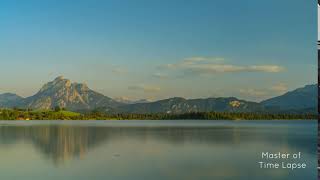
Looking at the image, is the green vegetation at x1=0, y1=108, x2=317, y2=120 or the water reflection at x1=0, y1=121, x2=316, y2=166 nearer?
the water reflection at x1=0, y1=121, x2=316, y2=166

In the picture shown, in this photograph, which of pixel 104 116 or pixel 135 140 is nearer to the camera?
pixel 135 140

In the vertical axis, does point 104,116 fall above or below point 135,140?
above

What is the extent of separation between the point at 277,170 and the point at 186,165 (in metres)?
4.00

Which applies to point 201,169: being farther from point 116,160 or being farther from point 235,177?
point 116,160

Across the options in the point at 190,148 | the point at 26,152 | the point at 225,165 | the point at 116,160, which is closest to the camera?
the point at 225,165

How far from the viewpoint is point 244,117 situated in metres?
127

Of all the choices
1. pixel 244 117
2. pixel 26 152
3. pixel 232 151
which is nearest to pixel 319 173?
pixel 232 151

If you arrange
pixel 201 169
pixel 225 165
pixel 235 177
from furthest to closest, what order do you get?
1. pixel 225 165
2. pixel 201 169
3. pixel 235 177

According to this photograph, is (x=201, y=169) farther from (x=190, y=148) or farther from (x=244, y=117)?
(x=244, y=117)

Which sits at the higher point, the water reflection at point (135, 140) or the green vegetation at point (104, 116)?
the green vegetation at point (104, 116)

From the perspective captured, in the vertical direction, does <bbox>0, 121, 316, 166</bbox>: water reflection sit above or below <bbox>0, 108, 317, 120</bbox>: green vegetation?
below

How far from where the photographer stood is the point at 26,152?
26.5 m

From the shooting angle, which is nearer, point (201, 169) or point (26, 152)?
point (201, 169)

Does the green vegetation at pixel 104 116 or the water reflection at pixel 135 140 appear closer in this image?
the water reflection at pixel 135 140
